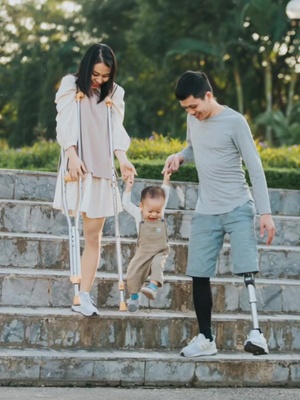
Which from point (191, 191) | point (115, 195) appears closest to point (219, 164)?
point (115, 195)

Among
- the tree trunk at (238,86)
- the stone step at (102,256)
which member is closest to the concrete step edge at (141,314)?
the stone step at (102,256)

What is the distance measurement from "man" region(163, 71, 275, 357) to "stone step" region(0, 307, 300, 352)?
0.36m

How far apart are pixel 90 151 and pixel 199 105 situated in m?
0.91

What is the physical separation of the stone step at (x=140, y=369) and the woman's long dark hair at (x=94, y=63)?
1774 millimetres

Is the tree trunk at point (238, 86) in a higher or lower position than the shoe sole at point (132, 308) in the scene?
higher

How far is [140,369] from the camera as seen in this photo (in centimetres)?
689

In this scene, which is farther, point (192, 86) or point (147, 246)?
point (147, 246)

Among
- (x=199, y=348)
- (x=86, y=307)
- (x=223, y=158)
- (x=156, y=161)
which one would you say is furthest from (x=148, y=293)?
(x=156, y=161)

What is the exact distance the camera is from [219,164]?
272 inches

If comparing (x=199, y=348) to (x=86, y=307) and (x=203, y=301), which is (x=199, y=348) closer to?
(x=203, y=301)

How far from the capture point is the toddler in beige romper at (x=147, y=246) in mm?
7367

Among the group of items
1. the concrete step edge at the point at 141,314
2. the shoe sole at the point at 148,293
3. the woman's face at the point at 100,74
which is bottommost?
the concrete step edge at the point at 141,314

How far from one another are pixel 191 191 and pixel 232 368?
140 inches

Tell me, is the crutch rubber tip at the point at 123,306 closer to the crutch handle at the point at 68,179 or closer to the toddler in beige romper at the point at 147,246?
the toddler in beige romper at the point at 147,246
